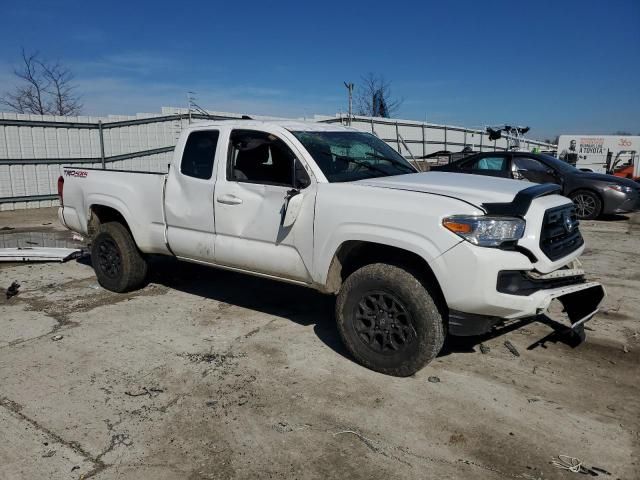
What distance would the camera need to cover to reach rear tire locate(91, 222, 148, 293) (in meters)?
5.70

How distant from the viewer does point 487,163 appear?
11125 millimetres

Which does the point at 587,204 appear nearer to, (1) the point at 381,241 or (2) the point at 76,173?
(1) the point at 381,241

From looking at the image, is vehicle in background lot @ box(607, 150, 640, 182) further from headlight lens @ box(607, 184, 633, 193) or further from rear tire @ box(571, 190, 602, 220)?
rear tire @ box(571, 190, 602, 220)

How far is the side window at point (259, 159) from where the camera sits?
4383mm

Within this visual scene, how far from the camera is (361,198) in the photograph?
12.5 ft

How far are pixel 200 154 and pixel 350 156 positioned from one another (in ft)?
4.88

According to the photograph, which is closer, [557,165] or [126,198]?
[126,198]

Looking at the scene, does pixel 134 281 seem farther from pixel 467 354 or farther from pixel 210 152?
pixel 467 354

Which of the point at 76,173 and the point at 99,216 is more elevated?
the point at 76,173

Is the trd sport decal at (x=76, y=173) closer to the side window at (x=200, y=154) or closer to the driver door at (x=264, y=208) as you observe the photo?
the side window at (x=200, y=154)

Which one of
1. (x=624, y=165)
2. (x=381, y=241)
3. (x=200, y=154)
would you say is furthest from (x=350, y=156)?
(x=624, y=165)

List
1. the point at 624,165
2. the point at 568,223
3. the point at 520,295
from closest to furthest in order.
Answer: the point at 520,295 → the point at 568,223 → the point at 624,165

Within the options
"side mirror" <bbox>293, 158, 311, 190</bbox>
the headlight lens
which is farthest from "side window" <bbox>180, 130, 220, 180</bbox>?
the headlight lens

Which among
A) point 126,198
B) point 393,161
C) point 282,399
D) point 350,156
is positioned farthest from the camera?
point 126,198
